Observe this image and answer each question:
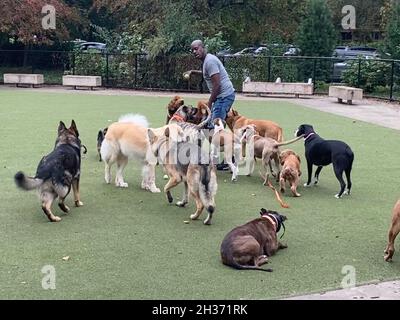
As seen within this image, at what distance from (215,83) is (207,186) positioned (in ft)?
10.3

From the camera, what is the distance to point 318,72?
25859 mm

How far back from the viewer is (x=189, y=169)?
7.25 metres

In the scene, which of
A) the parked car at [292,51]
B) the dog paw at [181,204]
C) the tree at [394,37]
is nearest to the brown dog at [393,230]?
the dog paw at [181,204]

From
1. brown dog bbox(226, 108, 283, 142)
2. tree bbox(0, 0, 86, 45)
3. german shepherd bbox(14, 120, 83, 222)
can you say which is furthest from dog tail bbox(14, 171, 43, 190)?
tree bbox(0, 0, 86, 45)

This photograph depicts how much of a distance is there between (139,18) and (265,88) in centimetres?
885

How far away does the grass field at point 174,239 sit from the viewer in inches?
207

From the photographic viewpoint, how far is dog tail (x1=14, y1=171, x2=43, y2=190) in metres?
6.74

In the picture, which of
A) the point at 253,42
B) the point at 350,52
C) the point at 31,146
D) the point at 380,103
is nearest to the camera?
the point at 31,146

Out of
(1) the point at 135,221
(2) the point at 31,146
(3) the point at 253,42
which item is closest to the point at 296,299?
(1) the point at 135,221

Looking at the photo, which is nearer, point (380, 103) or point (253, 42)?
point (380, 103)

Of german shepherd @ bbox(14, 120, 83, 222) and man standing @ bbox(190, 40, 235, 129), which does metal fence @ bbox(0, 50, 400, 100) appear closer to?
man standing @ bbox(190, 40, 235, 129)

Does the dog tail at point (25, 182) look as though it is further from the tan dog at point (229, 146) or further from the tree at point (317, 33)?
the tree at point (317, 33)

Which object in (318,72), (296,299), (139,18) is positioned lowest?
(296,299)

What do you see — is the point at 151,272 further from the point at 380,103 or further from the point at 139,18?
the point at 139,18
